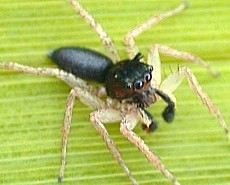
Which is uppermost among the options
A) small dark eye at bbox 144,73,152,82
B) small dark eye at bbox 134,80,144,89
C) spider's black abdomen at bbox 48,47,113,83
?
spider's black abdomen at bbox 48,47,113,83

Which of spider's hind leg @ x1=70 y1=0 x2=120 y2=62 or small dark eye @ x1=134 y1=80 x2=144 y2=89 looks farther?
spider's hind leg @ x1=70 y1=0 x2=120 y2=62

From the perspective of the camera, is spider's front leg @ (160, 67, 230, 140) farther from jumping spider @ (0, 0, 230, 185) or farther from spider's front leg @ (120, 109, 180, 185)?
spider's front leg @ (120, 109, 180, 185)

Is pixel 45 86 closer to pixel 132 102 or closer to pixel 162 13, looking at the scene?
pixel 132 102

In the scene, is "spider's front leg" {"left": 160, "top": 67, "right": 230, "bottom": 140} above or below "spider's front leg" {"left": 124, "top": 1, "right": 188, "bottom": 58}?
below

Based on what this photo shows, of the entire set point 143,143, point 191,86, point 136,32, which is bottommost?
point 143,143

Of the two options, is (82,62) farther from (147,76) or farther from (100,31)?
(147,76)

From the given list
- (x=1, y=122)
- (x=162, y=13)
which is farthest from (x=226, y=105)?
(x=1, y=122)

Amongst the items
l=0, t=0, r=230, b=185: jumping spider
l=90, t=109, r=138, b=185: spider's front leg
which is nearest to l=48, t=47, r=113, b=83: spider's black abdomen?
l=0, t=0, r=230, b=185: jumping spider

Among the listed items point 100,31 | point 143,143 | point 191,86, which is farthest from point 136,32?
point 143,143

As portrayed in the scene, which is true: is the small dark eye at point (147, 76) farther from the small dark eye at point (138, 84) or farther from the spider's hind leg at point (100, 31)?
the spider's hind leg at point (100, 31)
